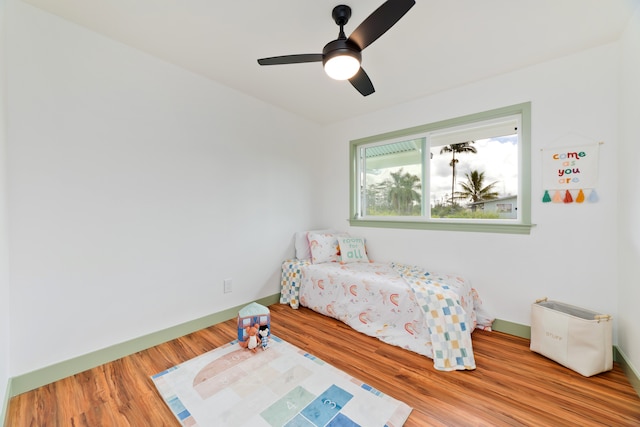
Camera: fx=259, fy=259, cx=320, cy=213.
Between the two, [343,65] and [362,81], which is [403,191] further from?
[343,65]

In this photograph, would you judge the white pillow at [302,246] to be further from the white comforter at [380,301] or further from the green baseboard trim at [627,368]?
the green baseboard trim at [627,368]

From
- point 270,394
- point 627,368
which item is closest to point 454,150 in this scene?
point 627,368

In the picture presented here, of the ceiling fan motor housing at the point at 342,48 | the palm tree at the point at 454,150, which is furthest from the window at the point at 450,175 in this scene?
the ceiling fan motor housing at the point at 342,48

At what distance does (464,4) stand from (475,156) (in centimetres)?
148

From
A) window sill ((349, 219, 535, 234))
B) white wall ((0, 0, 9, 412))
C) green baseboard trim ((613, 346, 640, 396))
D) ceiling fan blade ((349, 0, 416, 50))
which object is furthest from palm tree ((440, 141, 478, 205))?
white wall ((0, 0, 9, 412))

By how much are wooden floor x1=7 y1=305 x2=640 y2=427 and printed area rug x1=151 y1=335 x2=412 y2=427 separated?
3.6 inches

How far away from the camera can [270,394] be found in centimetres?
161

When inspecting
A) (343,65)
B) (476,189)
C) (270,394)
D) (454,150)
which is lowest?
(270,394)

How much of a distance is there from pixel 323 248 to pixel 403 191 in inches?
47.5

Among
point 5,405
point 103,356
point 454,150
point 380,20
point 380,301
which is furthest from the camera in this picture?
point 454,150

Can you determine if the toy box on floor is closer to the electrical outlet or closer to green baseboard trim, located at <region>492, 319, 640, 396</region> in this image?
the electrical outlet

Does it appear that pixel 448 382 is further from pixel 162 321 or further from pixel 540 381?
pixel 162 321

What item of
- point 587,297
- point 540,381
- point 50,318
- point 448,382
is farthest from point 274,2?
point 587,297

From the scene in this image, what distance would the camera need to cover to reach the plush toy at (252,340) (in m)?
2.08
